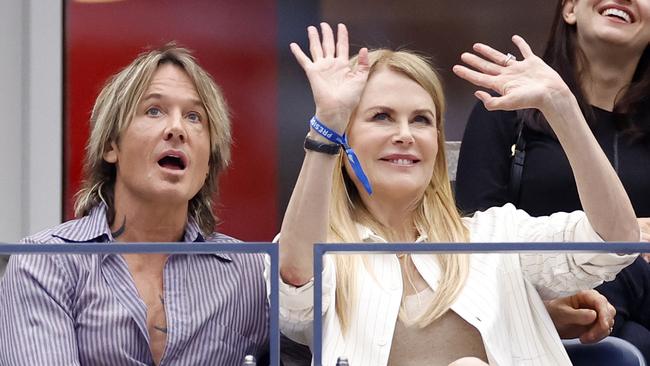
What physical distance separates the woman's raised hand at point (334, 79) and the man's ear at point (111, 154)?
0.44 metres

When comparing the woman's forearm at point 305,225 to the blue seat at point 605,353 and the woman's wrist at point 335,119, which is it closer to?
the woman's wrist at point 335,119

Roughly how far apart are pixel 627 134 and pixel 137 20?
1.58 m

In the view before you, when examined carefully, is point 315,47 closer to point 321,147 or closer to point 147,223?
point 321,147

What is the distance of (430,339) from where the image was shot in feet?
7.61

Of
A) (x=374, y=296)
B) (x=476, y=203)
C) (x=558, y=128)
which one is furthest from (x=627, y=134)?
(x=374, y=296)

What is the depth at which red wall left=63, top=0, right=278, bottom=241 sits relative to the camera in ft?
12.9

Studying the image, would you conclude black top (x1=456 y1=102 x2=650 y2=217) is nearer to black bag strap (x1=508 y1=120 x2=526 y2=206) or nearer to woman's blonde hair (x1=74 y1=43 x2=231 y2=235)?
black bag strap (x1=508 y1=120 x2=526 y2=206)

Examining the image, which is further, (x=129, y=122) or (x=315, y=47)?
(x=129, y=122)

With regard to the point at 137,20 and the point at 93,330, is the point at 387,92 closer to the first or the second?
the point at 93,330

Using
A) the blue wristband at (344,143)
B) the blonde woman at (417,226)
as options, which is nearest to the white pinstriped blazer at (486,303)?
the blonde woman at (417,226)

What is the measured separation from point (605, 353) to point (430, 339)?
294 millimetres

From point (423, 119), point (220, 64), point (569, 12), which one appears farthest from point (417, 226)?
point (220, 64)

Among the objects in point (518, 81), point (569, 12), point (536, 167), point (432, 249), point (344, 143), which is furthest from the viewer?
point (569, 12)

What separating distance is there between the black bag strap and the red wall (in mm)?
1101
